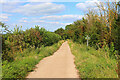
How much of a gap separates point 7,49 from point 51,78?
3233mm

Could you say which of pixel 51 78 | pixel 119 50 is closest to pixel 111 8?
pixel 119 50

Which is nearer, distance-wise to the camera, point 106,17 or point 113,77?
point 113,77

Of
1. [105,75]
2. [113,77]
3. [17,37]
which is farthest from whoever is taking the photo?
[17,37]

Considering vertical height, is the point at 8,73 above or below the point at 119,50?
below

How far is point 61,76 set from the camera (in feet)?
20.4

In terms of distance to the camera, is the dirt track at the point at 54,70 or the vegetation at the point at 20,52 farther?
the dirt track at the point at 54,70

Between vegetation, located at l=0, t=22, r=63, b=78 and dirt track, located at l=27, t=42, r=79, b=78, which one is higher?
vegetation, located at l=0, t=22, r=63, b=78

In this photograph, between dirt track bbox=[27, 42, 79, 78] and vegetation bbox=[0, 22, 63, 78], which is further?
dirt track bbox=[27, 42, 79, 78]

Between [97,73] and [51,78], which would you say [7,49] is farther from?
[97,73]

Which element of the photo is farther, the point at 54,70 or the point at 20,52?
the point at 20,52

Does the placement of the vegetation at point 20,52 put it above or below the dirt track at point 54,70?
above

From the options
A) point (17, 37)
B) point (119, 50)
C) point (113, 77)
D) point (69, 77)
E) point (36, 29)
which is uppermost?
point (36, 29)

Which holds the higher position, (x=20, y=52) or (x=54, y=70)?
(x=20, y=52)

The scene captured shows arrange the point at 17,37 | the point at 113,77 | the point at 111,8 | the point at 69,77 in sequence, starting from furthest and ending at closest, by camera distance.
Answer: the point at 17,37, the point at 111,8, the point at 69,77, the point at 113,77
